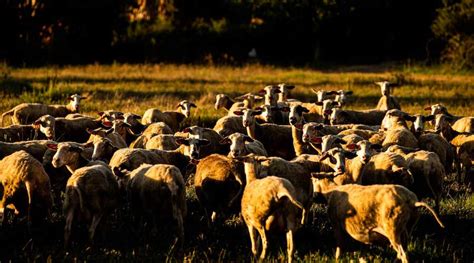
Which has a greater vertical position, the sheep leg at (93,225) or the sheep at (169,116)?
the sheep at (169,116)

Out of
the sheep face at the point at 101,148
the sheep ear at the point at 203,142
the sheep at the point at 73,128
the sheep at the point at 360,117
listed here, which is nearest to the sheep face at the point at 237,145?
the sheep ear at the point at 203,142

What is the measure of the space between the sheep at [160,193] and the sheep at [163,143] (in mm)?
3193

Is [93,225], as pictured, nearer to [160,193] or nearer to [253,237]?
[160,193]

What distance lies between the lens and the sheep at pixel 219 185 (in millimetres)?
12141

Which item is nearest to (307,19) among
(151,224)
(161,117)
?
(161,117)

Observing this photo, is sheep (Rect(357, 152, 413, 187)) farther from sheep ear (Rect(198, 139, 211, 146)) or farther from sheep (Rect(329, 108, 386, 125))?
sheep (Rect(329, 108, 386, 125))

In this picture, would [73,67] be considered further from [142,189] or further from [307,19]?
[142,189]

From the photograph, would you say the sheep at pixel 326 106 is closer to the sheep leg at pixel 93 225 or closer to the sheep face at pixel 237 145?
the sheep face at pixel 237 145

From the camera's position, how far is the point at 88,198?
1087cm

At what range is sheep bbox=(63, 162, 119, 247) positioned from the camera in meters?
Answer: 10.8

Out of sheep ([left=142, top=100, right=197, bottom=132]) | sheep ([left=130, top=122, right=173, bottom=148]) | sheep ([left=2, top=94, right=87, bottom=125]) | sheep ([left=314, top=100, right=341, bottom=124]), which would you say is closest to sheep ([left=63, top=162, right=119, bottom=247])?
sheep ([left=130, top=122, right=173, bottom=148])

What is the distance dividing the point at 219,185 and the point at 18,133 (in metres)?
5.79

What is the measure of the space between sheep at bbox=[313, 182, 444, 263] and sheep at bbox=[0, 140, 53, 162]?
17.8 ft

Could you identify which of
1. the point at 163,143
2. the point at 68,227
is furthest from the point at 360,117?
the point at 68,227
